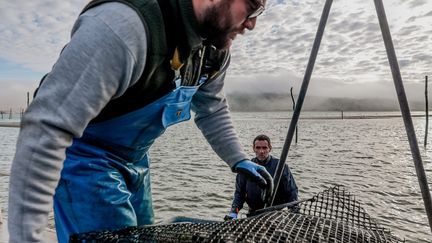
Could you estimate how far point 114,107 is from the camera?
152 centimetres

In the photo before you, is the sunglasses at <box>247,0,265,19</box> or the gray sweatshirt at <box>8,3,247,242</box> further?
the sunglasses at <box>247,0,265,19</box>

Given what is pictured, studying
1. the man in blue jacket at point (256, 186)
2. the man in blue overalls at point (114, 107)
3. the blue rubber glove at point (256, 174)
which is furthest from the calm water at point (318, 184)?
the man in blue overalls at point (114, 107)

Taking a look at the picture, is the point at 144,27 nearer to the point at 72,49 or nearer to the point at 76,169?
the point at 72,49

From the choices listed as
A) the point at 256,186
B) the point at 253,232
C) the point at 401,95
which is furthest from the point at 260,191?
the point at 253,232

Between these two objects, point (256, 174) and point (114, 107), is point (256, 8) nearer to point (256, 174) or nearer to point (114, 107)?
point (114, 107)

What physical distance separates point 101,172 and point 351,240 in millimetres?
1271

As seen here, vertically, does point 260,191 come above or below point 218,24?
below

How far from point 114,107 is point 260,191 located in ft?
16.8

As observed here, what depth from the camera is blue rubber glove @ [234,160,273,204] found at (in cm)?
229

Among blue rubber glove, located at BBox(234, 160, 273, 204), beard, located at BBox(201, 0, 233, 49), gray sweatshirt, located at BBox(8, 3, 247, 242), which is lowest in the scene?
blue rubber glove, located at BBox(234, 160, 273, 204)

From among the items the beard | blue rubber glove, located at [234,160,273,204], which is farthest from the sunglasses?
blue rubber glove, located at [234,160,273,204]

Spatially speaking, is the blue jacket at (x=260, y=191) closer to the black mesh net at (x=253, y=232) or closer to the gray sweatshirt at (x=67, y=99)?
the black mesh net at (x=253, y=232)

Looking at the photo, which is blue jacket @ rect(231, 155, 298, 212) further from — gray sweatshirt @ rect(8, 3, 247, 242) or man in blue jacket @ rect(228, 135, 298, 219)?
gray sweatshirt @ rect(8, 3, 247, 242)

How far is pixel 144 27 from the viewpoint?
4.09 feet
